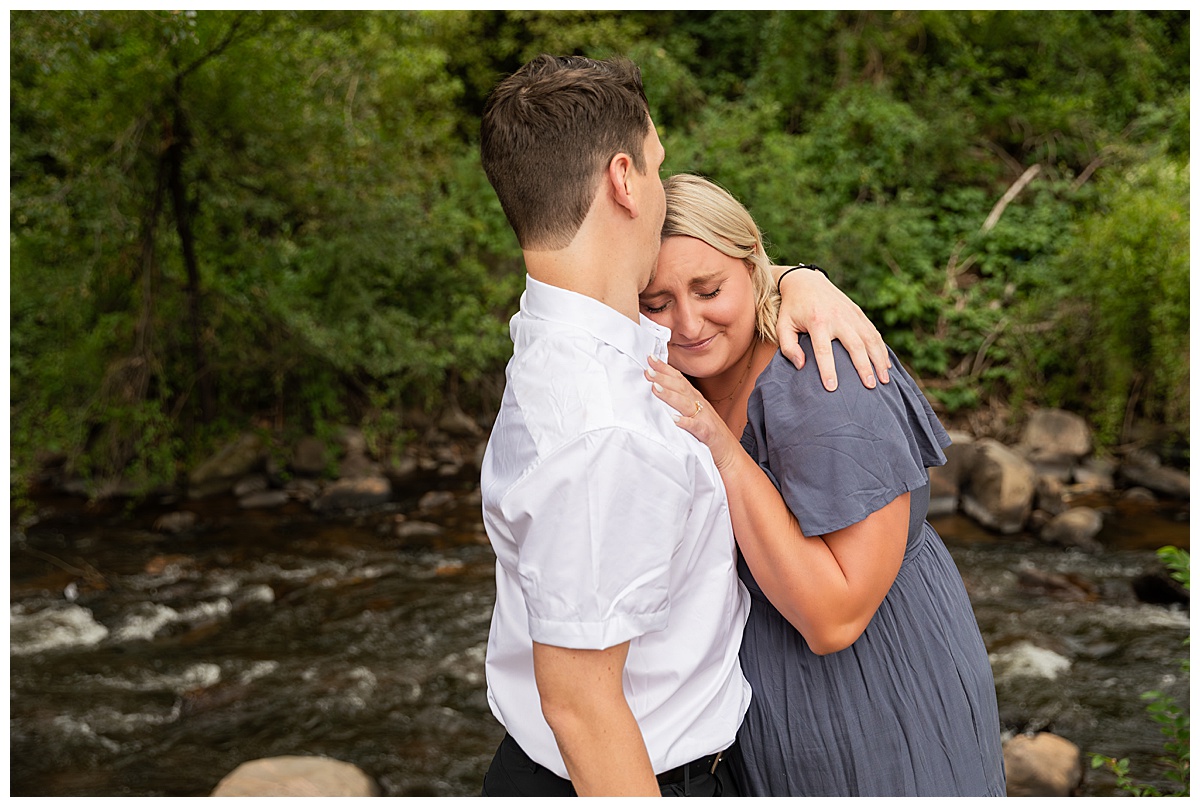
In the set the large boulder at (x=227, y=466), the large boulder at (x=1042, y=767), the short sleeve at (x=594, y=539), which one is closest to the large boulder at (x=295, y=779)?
the large boulder at (x=1042, y=767)

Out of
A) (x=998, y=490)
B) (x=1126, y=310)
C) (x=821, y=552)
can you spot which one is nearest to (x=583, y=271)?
(x=821, y=552)

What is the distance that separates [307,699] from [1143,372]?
9042 millimetres

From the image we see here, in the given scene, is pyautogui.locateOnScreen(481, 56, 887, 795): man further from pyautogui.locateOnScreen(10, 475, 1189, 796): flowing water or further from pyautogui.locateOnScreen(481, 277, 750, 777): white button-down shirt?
pyautogui.locateOnScreen(10, 475, 1189, 796): flowing water

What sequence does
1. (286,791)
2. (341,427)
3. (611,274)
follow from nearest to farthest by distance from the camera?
(611,274) → (286,791) → (341,427)

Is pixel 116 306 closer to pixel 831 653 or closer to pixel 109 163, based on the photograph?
pixel 109 163

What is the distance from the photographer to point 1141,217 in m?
9.84

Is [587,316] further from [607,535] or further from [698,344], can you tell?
[698,344]

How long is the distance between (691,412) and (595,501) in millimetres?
282

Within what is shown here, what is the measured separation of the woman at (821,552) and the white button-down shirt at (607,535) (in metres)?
0.09

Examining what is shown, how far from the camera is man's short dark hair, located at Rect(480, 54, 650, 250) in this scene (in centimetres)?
154

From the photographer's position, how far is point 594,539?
4.47 ft

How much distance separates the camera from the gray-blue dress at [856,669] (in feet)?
5.85

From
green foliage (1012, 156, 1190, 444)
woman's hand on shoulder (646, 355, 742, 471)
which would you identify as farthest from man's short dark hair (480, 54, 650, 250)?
green foliage (1012, 156, 1190, 444)
